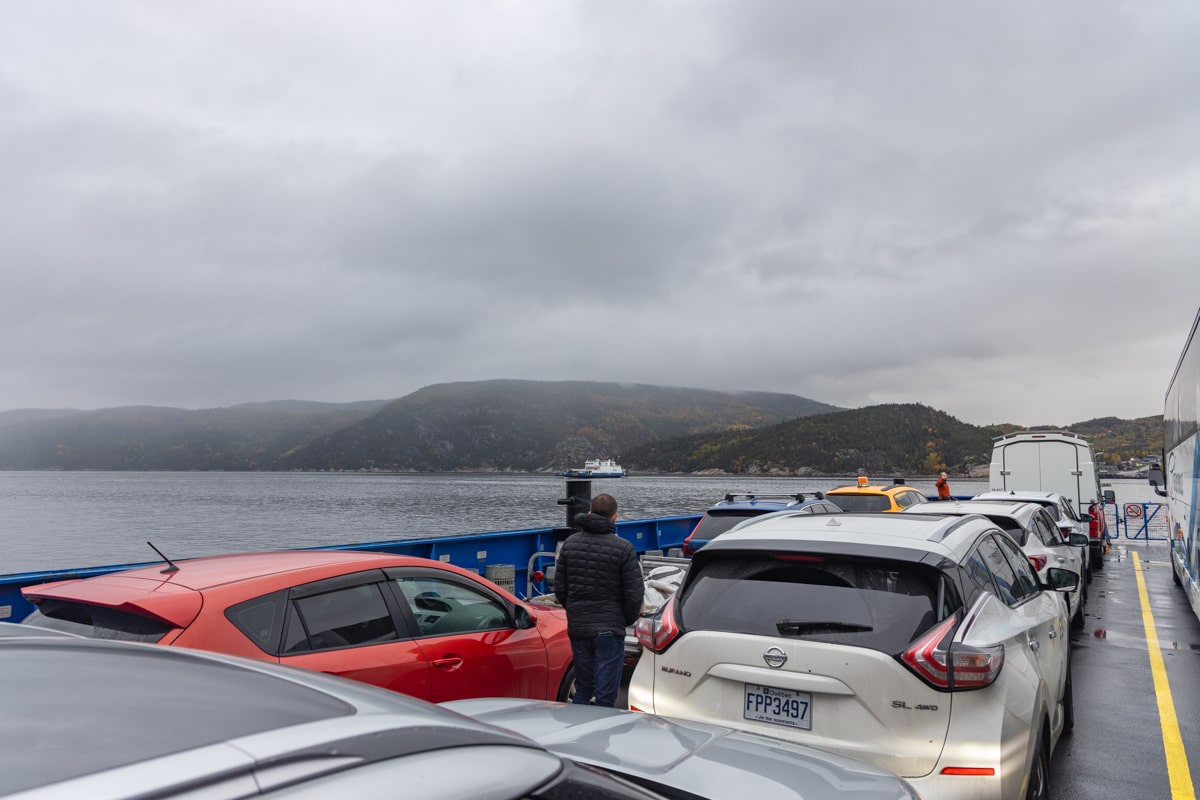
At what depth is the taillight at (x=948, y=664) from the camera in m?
3.46

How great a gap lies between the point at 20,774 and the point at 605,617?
15.2ft

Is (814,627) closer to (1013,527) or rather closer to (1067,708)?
(1067,708)

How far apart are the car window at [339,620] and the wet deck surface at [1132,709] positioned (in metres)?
4.11

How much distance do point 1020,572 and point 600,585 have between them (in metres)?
2.76

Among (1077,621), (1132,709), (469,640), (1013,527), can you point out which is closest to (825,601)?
(469,640)

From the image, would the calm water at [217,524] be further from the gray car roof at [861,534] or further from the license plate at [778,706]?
the license plate at [778,706]

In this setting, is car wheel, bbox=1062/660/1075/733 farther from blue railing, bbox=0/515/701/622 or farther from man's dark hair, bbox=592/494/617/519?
blue railing, bbox=0/515/701/622

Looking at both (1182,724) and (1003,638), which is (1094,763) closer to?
(1182,724)

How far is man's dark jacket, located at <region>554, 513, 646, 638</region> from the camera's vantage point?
18.3ft

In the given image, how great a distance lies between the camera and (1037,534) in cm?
1033

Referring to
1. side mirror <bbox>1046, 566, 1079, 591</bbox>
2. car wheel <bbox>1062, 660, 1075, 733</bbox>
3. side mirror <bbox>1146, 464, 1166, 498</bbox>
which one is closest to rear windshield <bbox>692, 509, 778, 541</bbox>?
car wheel <bbox>1062, 660, 1075, 733</bbox>

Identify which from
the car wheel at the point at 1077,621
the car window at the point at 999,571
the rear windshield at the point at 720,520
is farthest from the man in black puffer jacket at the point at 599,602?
the car wheel at the point at 1077,621

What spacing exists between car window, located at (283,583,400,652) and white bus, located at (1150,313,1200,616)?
9236 millimetres

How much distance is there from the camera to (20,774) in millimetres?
1098
